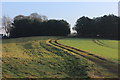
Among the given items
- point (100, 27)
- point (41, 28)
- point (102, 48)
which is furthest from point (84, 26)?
point (102, 48)

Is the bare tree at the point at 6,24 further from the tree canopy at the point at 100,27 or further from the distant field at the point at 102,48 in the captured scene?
the distant field at the point at 102,48

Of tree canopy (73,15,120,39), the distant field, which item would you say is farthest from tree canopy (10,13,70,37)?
the distant field

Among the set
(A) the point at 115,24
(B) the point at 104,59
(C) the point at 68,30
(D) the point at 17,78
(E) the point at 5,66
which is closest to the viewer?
(D) the point at 17,78

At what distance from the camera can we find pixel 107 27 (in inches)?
1844

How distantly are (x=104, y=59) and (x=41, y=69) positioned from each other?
6.21 m

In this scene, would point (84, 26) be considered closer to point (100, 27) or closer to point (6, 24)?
point (100, 27)

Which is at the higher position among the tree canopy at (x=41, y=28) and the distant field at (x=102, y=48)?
the tree canopy at (x=41, y=28)

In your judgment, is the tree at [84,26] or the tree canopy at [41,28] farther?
the tree canopy at [41,28]

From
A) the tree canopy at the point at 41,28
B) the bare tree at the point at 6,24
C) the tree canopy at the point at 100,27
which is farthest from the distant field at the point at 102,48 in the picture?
the bare tree at the point at 6,24

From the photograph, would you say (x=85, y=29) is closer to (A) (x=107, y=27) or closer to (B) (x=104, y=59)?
(A) (x=107, y=27)

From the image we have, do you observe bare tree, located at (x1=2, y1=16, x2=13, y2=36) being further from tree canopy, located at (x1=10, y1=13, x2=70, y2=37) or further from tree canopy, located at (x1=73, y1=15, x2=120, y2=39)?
tree canopy, located at (x1=73, y1=15, x2=120, y2=39)

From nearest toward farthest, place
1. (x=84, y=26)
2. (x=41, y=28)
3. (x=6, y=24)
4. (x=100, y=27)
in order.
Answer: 1. (x=100, y=27)
2. (x=41, y=28)
3. (x=84, y=26)
4. (x=6, y=24)

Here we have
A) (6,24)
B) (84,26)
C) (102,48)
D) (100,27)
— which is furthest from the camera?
(6,24)

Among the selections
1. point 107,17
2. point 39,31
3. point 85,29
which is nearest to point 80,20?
point 85,29
